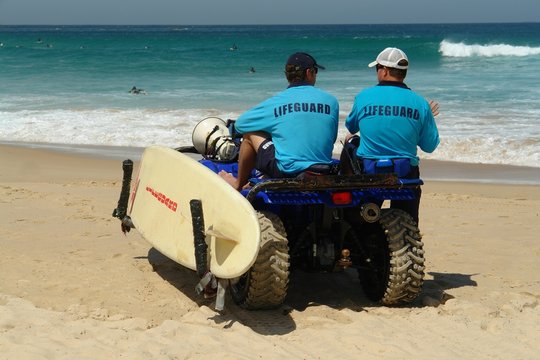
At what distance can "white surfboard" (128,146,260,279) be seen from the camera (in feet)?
16.5

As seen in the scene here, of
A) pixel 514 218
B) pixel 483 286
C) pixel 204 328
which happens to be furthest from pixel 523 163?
pixel 204 328

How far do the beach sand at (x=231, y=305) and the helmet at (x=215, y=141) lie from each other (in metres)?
0.91

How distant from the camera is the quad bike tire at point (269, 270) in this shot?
520 cm

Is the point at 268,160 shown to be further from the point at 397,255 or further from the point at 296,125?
the point at 397,255

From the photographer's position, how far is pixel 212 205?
17.6ft

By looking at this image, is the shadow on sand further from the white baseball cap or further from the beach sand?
the white baseball cap

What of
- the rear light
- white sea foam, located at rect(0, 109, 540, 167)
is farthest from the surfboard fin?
white sea foam, located at rect(0, 109, 540, 167)

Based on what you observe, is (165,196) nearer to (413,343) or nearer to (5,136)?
(413,343)

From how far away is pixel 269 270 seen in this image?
523cm

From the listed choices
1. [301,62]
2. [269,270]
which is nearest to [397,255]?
[269,270]

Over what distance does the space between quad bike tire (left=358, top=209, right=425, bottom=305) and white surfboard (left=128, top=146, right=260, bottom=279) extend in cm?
101

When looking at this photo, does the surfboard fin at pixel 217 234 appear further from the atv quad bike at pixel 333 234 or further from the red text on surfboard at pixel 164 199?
the red text on surfboard at pixel 164 199

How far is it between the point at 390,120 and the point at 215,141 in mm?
1558

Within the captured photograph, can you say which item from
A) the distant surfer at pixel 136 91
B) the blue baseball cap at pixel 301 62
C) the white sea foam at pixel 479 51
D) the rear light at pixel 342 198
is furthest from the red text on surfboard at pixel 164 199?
the white sea foam at pixel 479 51
